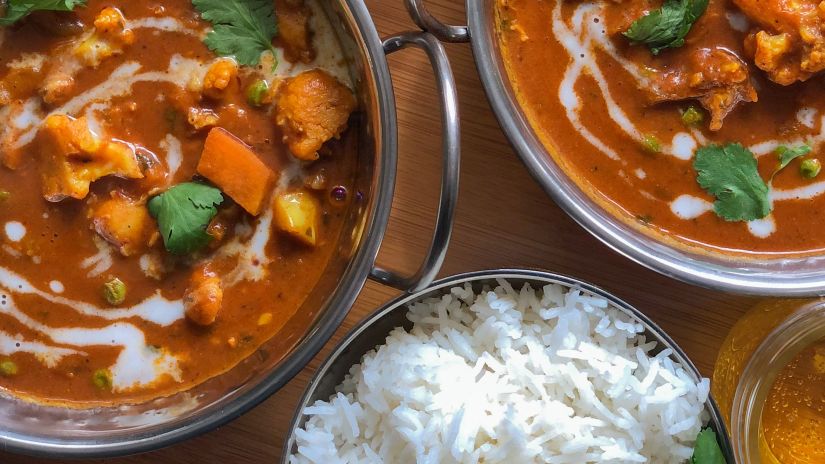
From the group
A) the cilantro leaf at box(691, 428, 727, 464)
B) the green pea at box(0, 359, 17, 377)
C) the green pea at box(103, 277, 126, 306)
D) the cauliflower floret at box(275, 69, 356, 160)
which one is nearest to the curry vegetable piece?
the cauliflower floret at box(275, 69, 356, 160)

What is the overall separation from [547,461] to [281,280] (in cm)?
87

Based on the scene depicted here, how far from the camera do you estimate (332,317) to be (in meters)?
1.99

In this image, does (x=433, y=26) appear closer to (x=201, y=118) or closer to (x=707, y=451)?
(x=201, y=118)

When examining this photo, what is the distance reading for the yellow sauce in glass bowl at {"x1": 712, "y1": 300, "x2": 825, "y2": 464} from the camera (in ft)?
7.40

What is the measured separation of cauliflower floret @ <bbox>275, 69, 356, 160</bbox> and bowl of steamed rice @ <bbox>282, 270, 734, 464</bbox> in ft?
1.61

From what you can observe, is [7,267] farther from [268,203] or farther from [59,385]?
[268,203]

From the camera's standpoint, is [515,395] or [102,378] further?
[102,378]

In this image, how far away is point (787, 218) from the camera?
2207 millimetres

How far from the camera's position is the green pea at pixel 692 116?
2.15m

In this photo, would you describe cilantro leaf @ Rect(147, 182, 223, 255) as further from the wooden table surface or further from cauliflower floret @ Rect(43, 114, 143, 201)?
the wooden table surface

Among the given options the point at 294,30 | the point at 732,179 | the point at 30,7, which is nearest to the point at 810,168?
the point at 732,179

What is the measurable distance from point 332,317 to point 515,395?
21.1 inches

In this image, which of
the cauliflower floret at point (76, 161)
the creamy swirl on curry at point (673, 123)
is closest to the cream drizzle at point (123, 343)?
the cauliflower floret at point (76, 161)

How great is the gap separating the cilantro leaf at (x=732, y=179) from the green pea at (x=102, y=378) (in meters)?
1.75
